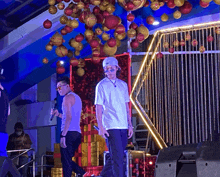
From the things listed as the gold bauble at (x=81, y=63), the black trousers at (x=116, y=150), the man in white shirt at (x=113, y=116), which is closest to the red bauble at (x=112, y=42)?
the man in white shirt at (x=113, y=116)

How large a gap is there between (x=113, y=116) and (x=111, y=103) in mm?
141

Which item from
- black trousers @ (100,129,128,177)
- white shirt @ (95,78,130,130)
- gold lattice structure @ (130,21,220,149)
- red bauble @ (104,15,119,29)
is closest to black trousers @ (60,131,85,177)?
white shirt @ (95,78,130,130)

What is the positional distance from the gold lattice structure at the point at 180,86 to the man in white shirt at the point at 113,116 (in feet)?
8.08

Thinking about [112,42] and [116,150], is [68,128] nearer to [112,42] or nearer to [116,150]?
[116,150]

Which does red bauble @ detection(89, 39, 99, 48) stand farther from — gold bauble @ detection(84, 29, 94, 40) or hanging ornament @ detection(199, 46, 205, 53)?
hanging ornament @ detection(199, 46, 205, 53)

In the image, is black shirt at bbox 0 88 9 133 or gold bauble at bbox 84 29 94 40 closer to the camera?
black shirt at bbox 0 88 9 133

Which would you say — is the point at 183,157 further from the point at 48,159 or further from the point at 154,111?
the point at 48,159

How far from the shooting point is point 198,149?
1.84 meters

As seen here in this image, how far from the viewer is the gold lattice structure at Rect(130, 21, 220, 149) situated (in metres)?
6.78

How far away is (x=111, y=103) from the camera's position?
419 centimetres

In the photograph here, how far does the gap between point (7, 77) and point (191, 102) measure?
3167 millimetres

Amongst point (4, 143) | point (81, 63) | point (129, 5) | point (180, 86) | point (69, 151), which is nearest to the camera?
point (4, 143)

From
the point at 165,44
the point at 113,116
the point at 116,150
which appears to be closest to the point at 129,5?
the point at 113,116

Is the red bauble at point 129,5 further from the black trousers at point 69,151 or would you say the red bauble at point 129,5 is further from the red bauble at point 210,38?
the red bauble at point 210,38
